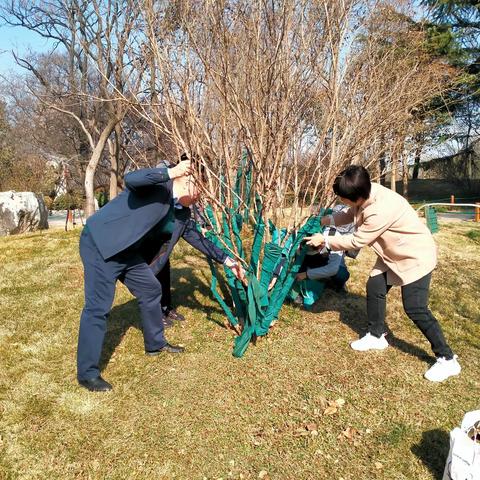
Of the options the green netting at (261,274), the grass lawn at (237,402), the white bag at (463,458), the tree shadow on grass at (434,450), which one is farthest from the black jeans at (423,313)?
the white bag at (463,458)

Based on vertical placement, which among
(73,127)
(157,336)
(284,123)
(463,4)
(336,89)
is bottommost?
(157,336)

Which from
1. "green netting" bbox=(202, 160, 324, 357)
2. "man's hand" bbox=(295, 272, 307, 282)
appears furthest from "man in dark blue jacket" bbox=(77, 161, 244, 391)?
"man's hand" bbox=(295, 272, 307, 282)

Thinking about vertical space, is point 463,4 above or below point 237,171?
above

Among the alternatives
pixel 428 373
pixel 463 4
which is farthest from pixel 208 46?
pixel 463 4

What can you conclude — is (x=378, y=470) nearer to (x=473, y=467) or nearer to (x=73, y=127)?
(x=473, y=467)

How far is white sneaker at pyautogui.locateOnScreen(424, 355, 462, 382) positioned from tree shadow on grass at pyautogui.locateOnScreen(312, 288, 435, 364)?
0.21 m

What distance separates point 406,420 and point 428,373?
1.65ft

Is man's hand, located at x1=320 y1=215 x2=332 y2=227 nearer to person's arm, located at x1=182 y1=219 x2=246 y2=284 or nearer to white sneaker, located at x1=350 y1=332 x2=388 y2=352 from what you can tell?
person's arm, located at x1=182 y1=219 x2=246 y2=284

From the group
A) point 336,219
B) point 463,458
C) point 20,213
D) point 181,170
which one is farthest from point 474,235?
point 20,213

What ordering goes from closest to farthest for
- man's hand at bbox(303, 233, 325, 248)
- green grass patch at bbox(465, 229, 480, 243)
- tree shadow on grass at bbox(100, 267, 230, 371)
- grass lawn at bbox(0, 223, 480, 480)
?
grass lawn at bbox(0, 223, 480, 480) → man's hand at bbox(303, 233, 325, 248) → tree shadow on grass at bbox(100, 267, 230, 371) → green grass patch at bbox(465, 229, 480, 243)

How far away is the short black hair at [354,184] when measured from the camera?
8.82 feet

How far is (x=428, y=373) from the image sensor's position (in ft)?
9.50

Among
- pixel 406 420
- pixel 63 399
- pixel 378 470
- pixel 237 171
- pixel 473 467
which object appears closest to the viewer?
pixel 473 467

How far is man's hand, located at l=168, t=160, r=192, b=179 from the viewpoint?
272cm
